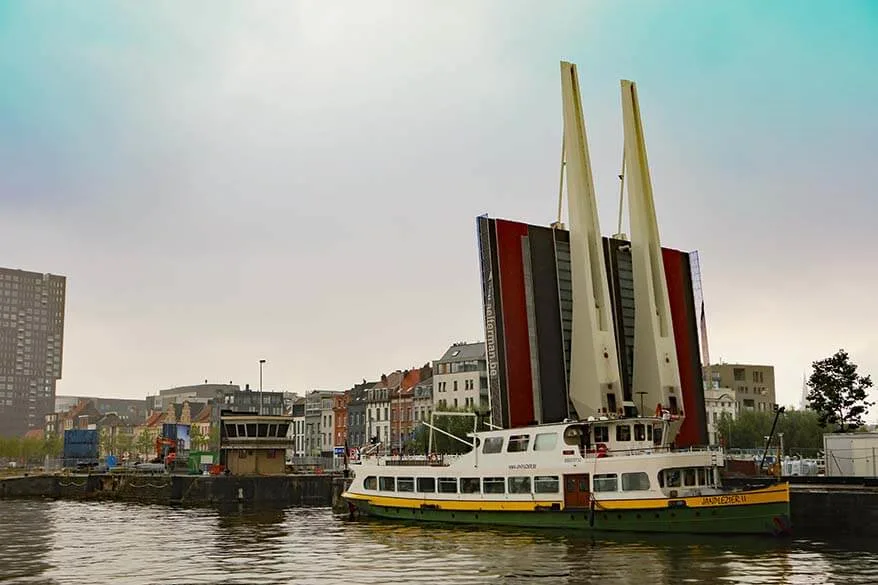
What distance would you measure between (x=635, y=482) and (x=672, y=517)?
90.5 inches

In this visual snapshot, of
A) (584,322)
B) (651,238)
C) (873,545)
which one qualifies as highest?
(651,238)

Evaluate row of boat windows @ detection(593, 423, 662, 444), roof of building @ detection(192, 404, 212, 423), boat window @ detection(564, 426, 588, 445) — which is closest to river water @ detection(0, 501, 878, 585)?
boat window @ detection(564, 426, 588, 445)

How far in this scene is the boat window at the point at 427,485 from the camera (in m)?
52.2

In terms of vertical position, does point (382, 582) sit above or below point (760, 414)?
below

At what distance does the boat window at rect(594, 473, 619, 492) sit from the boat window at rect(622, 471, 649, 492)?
390mm

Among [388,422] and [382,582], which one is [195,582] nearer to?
[382,582]

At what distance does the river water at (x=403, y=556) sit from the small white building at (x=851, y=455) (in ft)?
48.8

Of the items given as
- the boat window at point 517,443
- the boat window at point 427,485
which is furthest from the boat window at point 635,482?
the boat window at point 427,485

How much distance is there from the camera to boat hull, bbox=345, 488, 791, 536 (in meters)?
41.1

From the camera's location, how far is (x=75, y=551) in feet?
135

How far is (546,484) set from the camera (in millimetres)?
46531

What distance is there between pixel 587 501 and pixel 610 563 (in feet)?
33.7

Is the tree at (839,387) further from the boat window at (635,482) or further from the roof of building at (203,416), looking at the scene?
the roof of building at (203,416)

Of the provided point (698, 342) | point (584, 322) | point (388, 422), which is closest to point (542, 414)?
point (584, 322)
